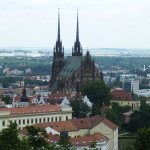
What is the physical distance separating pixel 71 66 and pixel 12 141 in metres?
96.5

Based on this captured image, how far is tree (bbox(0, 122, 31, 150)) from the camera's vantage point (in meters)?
44.9

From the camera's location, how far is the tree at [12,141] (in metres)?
44.9

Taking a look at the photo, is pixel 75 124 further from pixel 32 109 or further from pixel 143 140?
pixel 143 140

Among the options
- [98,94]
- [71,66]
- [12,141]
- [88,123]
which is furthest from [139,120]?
[12,141]

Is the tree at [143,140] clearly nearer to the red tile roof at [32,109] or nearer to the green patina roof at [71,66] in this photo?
the red tile roof at [32,109]

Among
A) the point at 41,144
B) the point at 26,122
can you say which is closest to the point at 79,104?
the point at 26,122

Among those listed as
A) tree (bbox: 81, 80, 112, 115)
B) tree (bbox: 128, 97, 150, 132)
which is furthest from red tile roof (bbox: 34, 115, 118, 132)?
tree (bbox: 81, 80, 112, 115)

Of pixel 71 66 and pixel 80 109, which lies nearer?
pixel 80 109

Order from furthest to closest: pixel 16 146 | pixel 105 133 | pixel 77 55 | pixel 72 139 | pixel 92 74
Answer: pixel 77 55 < pixel 92 74 < pixel 105 133 < pixel 72 139 < pixel 16 146

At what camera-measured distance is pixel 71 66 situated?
142 meters

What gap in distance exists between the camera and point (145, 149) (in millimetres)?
61000

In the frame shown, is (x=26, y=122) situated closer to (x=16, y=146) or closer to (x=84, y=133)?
(x=84, y=133)

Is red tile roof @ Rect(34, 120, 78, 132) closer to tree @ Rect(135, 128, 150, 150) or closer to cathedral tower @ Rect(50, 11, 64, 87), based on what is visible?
tree @ Rect(135, 128, 150, 150)

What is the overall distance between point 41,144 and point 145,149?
1582cm
